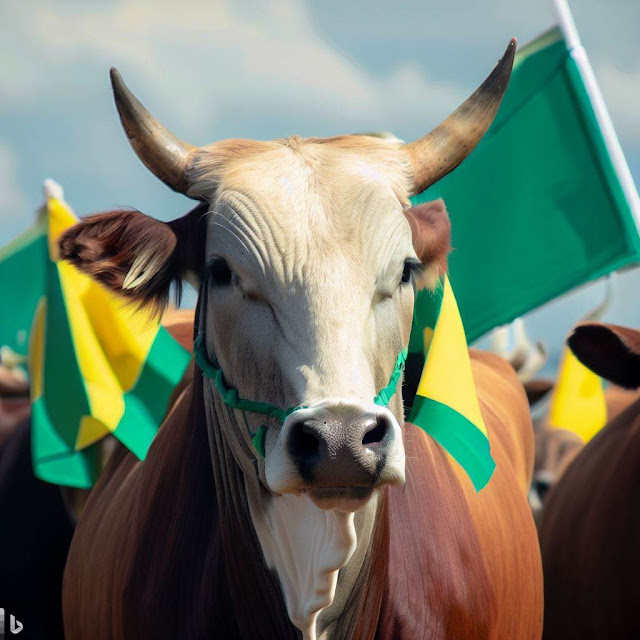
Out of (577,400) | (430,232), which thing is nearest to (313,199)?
(430,232)

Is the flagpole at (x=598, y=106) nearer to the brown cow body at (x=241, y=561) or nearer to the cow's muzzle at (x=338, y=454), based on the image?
the brown cow body at (x=241, y=561)

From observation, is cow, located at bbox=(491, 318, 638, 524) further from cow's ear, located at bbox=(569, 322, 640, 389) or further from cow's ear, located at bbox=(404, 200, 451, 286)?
cow's ear, located at bbox=(404, 200, 451, 286)

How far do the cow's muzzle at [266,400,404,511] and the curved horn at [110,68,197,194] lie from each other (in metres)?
0.98

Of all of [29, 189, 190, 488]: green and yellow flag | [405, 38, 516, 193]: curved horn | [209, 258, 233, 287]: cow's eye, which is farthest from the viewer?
[29, 189, 190, 488]: green and yellow flag

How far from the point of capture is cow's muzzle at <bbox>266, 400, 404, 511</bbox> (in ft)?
7.47

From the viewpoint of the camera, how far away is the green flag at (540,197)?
483 centimetres

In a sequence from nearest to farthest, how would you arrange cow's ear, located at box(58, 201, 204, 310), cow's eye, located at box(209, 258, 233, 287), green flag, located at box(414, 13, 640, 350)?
cow's eye, located at box(209, 258, 233, 287), cow's ear, located at box(58, 201, 204, 310), green flag, located at box(414, 13, 640, 350)

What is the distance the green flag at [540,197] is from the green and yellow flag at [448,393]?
138 centimetres

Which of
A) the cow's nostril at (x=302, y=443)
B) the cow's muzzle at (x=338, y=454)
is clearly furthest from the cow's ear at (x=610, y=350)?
the cow's nostril at (x=302, y=443)

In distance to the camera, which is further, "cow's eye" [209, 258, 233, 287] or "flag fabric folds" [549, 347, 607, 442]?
"flag fabric folds" [549, 347, 607, 442]

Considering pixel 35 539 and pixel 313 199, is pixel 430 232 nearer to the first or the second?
pixel 313 199

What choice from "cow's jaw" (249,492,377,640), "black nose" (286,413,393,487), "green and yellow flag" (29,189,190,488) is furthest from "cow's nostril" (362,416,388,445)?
"green and yellow flag" (29,189,190,488)

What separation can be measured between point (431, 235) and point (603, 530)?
206 cm

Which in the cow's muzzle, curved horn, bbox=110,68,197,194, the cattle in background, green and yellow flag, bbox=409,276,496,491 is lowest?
the cattle in background
